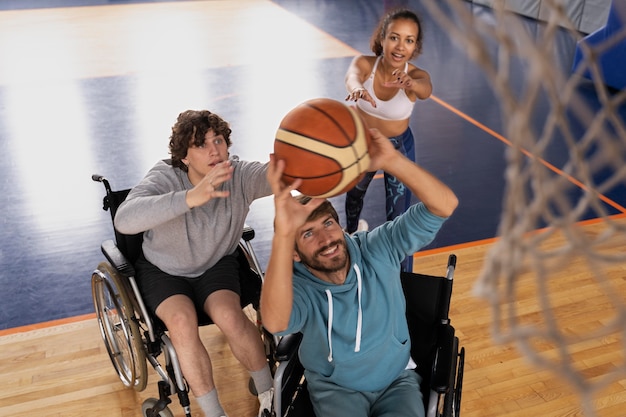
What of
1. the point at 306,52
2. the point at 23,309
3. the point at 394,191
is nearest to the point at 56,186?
the point at 23,309

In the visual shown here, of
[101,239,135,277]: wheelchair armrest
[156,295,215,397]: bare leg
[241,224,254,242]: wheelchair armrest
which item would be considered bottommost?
[156,295,215,397]: bare leg

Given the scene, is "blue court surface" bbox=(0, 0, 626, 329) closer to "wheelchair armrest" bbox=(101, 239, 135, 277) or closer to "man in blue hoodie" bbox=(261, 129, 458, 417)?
"man in blue hoodie" bbox=(261, 129, 458, 417)

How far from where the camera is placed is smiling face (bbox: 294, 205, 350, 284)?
2.09 m

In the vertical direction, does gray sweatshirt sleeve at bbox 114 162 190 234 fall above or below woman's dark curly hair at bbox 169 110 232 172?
below

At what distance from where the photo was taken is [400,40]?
3033 millimetres

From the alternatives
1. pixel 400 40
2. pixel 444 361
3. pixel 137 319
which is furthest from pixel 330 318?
pixel 400 40

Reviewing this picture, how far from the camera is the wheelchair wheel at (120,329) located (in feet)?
8.04

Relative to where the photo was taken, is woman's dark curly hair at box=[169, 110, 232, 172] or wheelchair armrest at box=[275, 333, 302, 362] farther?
woman's dark curly hair at box=[169, 110, 232, 172]

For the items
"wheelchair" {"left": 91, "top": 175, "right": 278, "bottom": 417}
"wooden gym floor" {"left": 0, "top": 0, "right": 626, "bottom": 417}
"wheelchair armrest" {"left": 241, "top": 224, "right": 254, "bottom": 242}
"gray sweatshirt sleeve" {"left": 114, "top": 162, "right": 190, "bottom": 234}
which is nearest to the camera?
"gray sweatshirt sleeve" {"left": 114, "top": 162, "right": 190, "bottom": 234}

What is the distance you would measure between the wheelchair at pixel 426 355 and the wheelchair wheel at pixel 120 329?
1.82ft

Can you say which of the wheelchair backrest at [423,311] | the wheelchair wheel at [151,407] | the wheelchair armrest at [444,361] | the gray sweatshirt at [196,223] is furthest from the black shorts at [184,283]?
the wheelchair armrest at [444,361]

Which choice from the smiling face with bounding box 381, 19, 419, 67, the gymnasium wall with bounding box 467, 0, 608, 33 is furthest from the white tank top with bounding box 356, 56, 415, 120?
the gymnasium wall with bounding box 467, 0, 608, 33

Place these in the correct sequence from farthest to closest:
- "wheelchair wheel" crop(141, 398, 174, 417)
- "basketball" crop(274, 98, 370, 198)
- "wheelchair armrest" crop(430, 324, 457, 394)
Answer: "wheelchair wheel" crop(141, 398, 174, 417) < "wheelchair armrest" crop(430, 324, 457, 394) < "basketball" crop(274, 98, 370, 198)

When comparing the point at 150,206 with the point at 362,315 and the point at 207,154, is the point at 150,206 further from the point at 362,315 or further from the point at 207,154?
the point at 362,315
